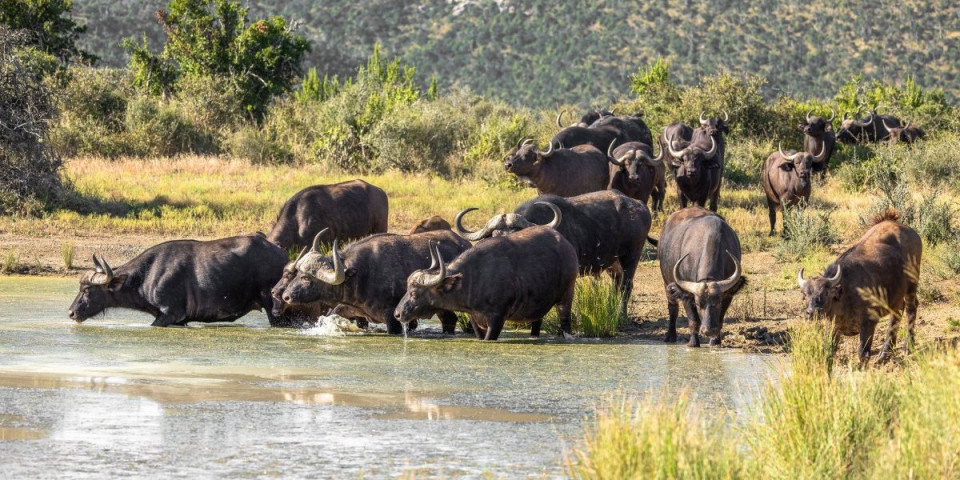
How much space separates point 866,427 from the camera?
7.58 meters

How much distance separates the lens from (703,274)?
1316 cm

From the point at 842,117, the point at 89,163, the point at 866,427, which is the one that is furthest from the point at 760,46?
the point at 866,427

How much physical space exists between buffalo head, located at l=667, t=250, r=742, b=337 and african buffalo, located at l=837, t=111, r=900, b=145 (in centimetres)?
2204

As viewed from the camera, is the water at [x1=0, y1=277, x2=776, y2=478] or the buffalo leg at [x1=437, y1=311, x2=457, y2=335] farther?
the buffalo leg at [x1=437, y1=311, x2=457, y2=335]

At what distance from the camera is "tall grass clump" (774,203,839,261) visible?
19.3 meters

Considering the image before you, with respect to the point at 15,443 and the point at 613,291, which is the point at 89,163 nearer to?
the point at 613,291

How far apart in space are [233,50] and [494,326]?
84.1ft

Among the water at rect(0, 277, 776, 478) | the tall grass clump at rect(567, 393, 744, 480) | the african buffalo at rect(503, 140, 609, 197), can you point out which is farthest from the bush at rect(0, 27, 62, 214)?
the tall grass clump at rect(567, 393, 744, 480)

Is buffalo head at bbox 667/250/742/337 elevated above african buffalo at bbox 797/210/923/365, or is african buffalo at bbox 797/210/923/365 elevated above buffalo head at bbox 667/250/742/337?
african buffalo at bbox 797/210/923/365

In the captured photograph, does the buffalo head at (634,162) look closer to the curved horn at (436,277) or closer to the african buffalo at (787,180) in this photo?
the african buffalo at (787,180)

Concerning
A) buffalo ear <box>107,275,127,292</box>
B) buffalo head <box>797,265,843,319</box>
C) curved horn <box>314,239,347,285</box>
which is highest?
buffalo head <box>797,265,843,319</box>

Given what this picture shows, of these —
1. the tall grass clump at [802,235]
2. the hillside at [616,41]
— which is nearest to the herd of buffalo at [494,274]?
the tall grass clump at [802,235]

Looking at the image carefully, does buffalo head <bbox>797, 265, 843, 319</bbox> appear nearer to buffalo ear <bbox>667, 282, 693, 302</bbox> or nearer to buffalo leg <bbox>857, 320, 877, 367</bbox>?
buffalo leg <bbox>857, 320, 877, 367</bbox>

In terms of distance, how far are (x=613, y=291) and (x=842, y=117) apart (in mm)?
25650
